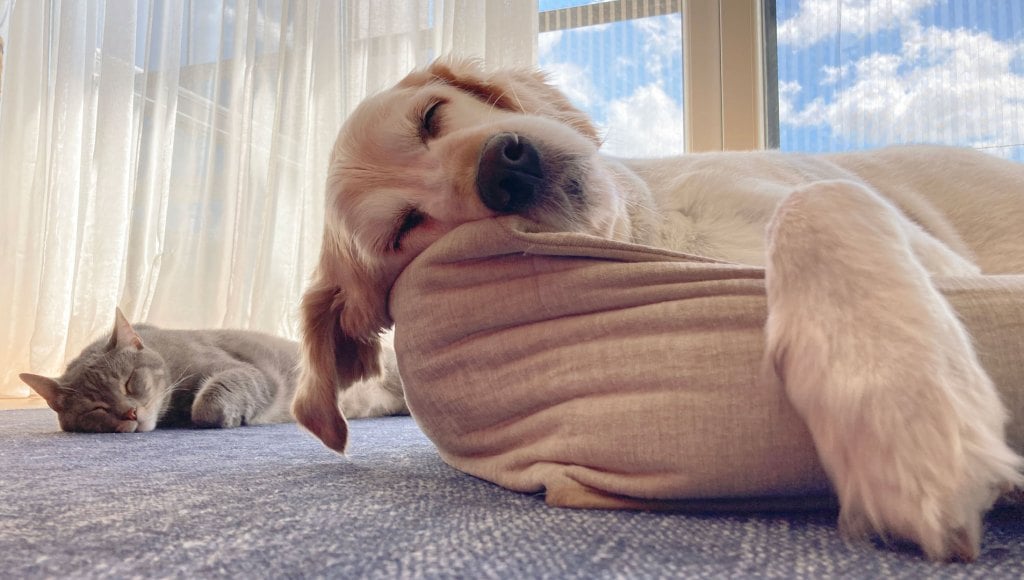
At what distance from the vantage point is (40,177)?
4797mm

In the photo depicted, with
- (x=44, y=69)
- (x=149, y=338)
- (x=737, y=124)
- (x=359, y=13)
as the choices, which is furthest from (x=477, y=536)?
(x=44, y=69)

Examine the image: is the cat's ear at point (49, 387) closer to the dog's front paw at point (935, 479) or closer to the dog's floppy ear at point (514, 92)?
the dog's floppy ear at point (514, 92)

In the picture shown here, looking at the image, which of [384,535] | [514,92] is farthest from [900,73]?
[384,535]

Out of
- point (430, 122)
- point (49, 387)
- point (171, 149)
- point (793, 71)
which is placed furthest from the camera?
point (171, 149)

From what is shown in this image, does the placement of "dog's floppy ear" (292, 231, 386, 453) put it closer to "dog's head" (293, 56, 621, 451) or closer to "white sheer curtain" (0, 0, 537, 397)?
"dog's head" (293, 56, 621, 451)

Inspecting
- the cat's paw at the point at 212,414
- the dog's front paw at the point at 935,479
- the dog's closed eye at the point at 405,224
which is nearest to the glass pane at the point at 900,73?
the cat's paw at the point at 212,414

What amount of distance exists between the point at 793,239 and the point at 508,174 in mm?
526

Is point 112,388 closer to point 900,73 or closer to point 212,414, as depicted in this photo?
point 212,414

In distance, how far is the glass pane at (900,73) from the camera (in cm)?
371

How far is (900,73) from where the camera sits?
3.85m

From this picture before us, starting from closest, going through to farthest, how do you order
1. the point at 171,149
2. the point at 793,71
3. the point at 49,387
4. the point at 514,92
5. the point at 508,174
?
the point at 508,174 → the point at 514,92 → the point at 49,387 → the point at 793,71 → the point at 171,149

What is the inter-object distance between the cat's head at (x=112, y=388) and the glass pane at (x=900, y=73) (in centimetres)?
307

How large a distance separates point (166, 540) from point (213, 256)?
3880 millimetres

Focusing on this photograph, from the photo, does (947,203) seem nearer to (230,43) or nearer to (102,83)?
(230,43)
